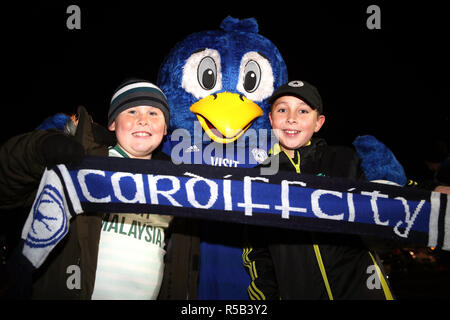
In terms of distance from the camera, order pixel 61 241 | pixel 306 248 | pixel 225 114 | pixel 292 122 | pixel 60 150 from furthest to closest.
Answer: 1. pixel 225 114
2. pixel 292 122
3. pixel 306 248
4. pixel 61 241
5. pixel 60 150

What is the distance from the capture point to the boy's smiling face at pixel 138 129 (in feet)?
5.54

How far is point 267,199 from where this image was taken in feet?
5.17

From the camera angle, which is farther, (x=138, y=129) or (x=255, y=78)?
(x=255, y=78)

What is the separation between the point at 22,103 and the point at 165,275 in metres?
3.82

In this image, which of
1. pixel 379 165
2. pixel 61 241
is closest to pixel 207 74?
pixel 379 165

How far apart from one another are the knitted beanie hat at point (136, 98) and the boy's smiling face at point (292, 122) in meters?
0.77

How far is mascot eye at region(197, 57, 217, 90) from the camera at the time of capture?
7.28ft

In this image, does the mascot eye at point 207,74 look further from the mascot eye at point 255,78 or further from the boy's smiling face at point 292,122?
the boy's smiling face at point 292,122

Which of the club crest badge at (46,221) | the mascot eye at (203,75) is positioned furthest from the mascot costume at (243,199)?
the mascot eye at (203,75)

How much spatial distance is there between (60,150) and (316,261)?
150cm

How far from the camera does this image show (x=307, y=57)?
159 inches

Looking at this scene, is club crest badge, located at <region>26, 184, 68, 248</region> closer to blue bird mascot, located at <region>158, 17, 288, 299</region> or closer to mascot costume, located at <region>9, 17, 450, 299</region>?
mascot costume, located at <region>9, 17, 450, 299</region>

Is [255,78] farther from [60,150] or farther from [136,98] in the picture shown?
[60,150]

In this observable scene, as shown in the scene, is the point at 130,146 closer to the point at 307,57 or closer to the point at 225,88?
the point at 225,88
